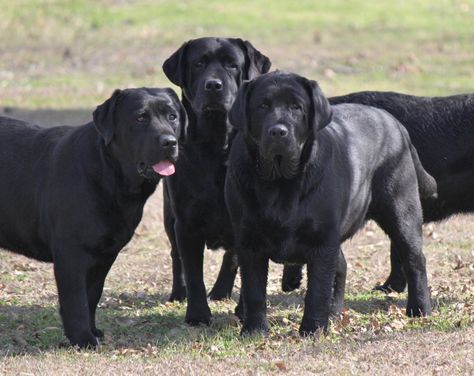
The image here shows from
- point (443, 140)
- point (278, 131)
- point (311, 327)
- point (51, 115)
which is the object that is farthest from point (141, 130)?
point (51, 115)

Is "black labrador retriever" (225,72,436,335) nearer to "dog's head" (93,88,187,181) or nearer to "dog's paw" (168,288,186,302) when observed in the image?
"dog's head" (93,88,187,181)

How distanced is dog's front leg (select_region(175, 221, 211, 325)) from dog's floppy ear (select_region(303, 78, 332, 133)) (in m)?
1.52

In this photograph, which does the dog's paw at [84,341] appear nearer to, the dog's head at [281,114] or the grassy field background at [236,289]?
the grassy field background at [236,289]

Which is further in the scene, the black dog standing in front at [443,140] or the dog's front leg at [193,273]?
the black dog standing in front at [443,140]

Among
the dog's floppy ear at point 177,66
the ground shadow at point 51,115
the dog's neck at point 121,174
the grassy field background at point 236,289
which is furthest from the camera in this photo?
the ground shadow at point 51,115

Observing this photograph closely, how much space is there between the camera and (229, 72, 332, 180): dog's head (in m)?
8.33

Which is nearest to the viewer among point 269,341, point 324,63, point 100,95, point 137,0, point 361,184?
point 269,341

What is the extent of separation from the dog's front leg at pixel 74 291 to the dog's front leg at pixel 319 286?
151 cm

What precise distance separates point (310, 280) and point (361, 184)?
95 centimetres

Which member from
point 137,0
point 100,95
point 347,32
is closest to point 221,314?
point 100,95

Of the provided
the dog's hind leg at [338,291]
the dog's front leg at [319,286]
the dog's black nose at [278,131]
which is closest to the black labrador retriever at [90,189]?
the dog's black nose at [278,131]

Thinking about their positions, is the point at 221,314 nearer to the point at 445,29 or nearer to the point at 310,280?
the point at 310,280

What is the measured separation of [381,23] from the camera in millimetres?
35844

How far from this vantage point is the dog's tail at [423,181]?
32.2 ft
